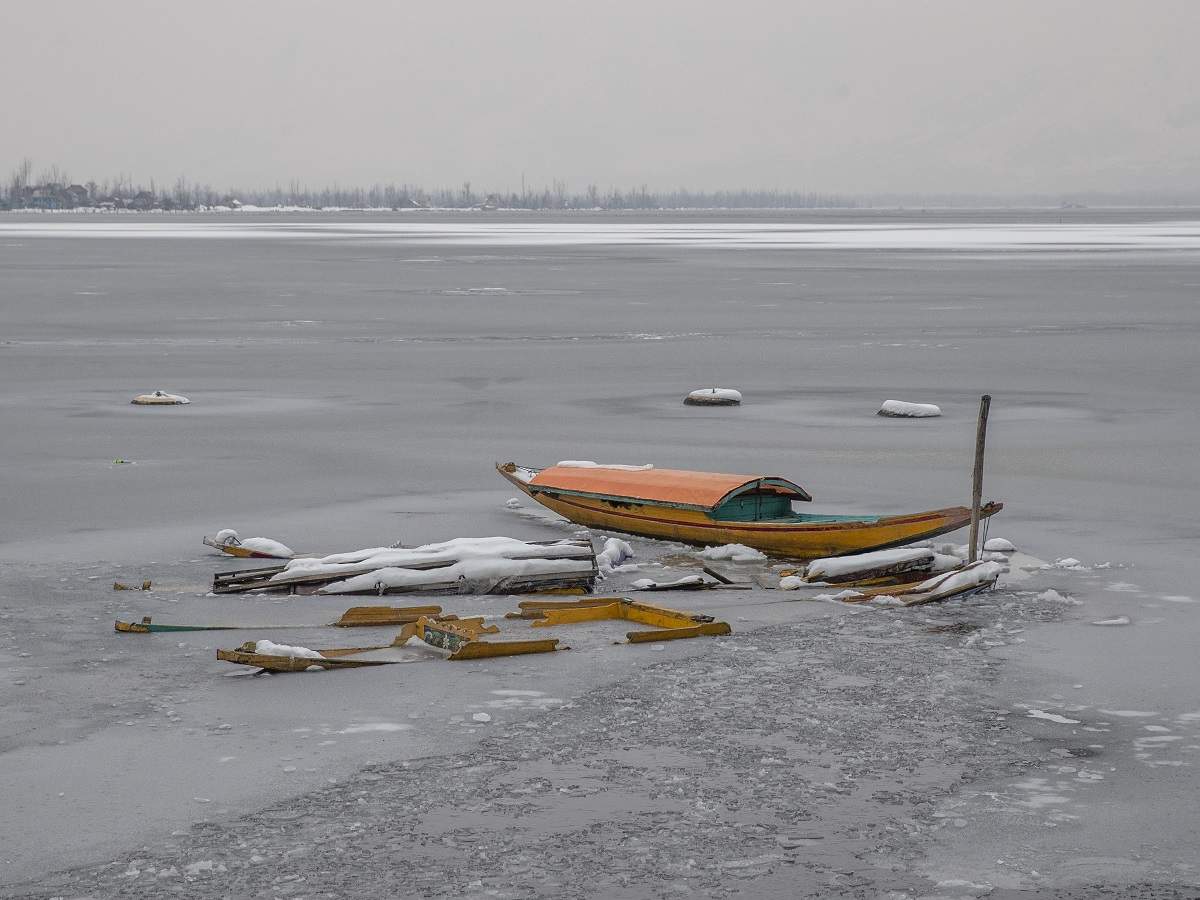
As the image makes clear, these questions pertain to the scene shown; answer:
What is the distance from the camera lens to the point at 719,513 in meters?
14.7

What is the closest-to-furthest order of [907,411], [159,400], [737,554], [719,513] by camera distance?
[737,554] < [719,513] < [907,411] < [159,400]

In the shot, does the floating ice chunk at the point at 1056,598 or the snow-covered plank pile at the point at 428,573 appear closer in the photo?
the floating ice chunk at the point at 1056,598

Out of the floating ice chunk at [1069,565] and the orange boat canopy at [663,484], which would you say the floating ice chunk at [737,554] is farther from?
the floating ice chunk at [1069,565]

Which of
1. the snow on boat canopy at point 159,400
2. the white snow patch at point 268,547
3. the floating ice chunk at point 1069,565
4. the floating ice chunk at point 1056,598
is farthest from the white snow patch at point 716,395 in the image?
the floating ice chunk at point 1056,598

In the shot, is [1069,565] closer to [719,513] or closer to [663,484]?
[719,513]

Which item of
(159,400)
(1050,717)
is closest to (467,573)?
(1050,717)

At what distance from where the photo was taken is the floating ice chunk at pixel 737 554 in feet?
47.3

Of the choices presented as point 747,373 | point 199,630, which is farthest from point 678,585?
point 747,373

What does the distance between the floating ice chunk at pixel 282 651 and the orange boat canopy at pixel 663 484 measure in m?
5.13

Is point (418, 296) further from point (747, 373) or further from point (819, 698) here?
point (819, 698)

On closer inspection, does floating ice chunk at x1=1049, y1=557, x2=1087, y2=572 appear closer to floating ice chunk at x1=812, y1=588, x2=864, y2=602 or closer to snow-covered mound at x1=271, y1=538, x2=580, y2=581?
floating ice chunk at x1=812, y1=588, x2=864, y2=602

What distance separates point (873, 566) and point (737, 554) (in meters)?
1.53

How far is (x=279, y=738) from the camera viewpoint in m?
9.02

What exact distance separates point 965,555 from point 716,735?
241 inches
